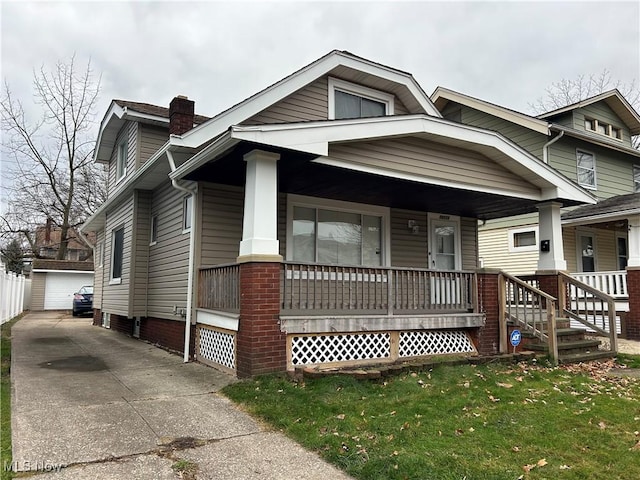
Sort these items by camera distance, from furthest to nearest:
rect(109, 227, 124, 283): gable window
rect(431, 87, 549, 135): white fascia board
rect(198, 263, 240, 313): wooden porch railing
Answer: rect(431, 87, 549, 135): white fascia board
rect(109, 227, 124, 283): gable window
rect(198, 263, 240, 313): wooden porch railing

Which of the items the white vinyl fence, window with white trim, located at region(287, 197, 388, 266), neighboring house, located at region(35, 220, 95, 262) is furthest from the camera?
neighboring house, located at region(35, 220, 95, 262)

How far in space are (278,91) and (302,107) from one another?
0.76m

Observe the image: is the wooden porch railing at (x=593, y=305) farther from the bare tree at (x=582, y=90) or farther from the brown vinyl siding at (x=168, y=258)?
the bare tree at (x=582, y=90)

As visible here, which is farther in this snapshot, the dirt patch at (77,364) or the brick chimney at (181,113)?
the brick chimney at (181,113)

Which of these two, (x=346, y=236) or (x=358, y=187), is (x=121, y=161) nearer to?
(x=346, y=236)

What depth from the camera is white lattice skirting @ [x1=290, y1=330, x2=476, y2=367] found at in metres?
7.05

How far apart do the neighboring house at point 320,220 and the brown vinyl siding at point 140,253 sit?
26mm

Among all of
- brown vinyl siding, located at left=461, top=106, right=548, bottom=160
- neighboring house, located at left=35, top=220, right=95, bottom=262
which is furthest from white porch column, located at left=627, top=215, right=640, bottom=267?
neighboring house, located at left=35, top=220, right=95, bottom=262

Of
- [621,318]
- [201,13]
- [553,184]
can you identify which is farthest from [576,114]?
[201,13]

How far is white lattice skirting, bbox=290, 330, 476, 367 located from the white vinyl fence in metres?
10.9

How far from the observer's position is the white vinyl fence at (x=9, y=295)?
14.7m

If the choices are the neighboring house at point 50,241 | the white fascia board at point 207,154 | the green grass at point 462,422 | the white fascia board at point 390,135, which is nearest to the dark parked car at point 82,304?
the neighboring house at point 50,241

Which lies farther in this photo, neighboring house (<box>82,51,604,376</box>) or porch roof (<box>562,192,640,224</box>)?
porch roof (<box>562,192,640,224</box>)

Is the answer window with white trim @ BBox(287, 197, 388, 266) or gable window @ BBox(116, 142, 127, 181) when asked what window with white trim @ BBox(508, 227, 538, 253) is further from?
gable window @ BBox(116, 142, 127, 181)
